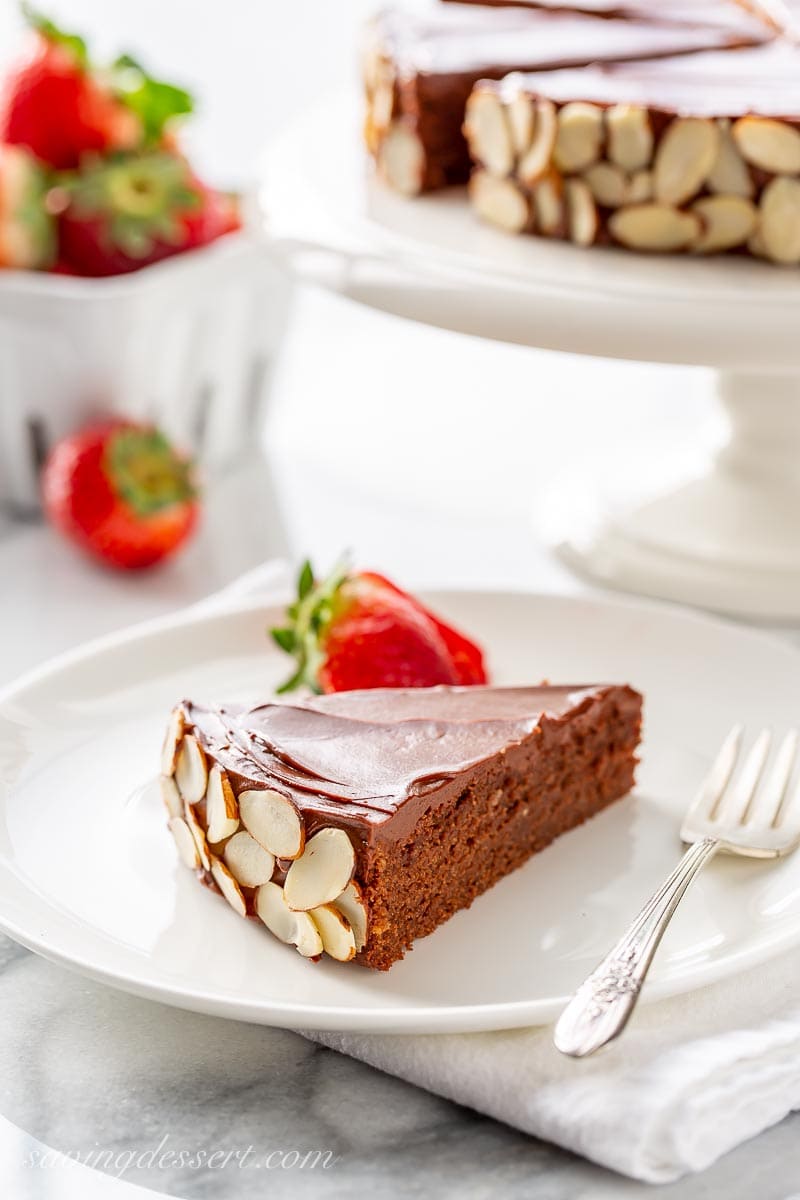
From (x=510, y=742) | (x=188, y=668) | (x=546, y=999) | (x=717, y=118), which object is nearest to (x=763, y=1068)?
(x=546, y=999)

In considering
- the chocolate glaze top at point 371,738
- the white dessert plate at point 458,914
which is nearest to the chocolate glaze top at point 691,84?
the white dessert plate at point 458,914

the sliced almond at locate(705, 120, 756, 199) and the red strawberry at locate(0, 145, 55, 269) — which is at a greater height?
the sliced almond at locate(705, 120, 756, 199)

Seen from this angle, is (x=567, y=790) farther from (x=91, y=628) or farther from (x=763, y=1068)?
(x=91, y=628)

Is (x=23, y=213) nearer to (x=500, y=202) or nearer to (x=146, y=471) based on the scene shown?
(x=146, y=471)

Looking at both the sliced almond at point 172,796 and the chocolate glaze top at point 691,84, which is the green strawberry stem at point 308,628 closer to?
the sliced almond at point 172,796

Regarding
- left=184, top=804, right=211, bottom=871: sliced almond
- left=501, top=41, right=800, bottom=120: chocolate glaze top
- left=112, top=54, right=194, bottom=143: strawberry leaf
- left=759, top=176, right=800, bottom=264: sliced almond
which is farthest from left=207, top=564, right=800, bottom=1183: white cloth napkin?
left=112, top=54, right=194, bottom=143: strawberry leaf

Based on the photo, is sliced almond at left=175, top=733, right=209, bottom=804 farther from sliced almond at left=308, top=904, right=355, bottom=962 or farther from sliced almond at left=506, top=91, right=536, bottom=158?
sliced almond at left=506, top=91, right=536, bottom=158
